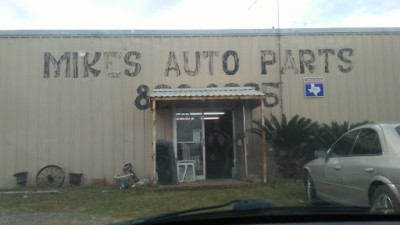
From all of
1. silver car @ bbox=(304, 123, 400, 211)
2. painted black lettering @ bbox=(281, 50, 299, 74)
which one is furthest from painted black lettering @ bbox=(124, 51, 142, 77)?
silver car @ bbox=(304, 123, 400, 211)

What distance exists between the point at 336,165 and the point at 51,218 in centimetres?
482

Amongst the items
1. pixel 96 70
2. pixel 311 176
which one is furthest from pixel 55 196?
pixel 311 176

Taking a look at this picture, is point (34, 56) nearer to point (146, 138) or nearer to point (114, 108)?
point (114, 108)

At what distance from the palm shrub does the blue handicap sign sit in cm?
160

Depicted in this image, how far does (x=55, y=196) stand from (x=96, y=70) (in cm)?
477

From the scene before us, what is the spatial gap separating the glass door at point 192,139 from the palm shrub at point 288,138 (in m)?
1.83

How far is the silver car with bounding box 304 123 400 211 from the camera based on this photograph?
5.20 metres

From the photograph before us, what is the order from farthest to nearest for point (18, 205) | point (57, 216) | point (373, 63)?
1. point (373, 63)
2. point (18, 205)
3. point (57, 216)

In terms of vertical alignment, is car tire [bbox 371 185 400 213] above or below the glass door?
below

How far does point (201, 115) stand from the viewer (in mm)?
13742

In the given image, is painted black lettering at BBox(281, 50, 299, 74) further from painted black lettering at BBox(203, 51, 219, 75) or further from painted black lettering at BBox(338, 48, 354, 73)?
painted black lettering at BBox(203, 51, 219, 75)

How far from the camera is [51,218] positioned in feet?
23.8

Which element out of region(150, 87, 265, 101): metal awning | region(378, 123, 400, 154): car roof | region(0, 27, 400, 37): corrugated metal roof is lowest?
region(378, 123, 400, 154): car roof

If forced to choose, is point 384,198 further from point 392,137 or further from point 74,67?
point 74,67
